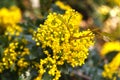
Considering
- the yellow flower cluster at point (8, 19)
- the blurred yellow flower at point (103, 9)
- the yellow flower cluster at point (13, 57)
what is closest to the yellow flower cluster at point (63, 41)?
the yellow flower cluster at point (13, 57)

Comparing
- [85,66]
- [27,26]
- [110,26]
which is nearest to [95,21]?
[110,26]

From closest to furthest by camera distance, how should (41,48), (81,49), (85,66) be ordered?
(81,49) < (41,48) < (85,66)

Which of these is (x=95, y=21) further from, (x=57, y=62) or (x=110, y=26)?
(x=57, y=62)

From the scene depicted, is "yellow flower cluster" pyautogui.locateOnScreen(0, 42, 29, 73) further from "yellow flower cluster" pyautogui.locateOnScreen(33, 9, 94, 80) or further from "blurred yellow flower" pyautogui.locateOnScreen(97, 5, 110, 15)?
"blurred yellow flower" pyautogui.locateOnScreen(97, 5, 110, 15)

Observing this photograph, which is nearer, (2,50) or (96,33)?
(96,33)

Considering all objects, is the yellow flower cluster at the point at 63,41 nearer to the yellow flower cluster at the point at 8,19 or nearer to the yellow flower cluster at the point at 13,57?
the yellow flower cluster at the point at 13,57

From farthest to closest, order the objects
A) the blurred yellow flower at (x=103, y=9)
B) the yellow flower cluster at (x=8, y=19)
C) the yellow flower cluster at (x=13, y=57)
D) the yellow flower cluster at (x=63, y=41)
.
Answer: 1. the blurred yellow flower at (x=103, y=9)
2. the yellow flower cluster at (x=8, y=19)
3. the yellow flower cluster at (x=13, y=57)
4. the yellow flower cluster at (x=63, y=41)

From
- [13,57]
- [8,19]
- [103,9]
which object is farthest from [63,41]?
[103,9]
